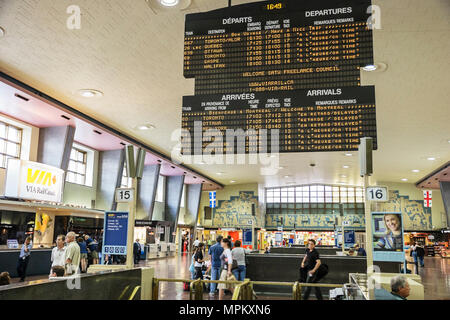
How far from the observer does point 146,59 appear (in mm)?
9680

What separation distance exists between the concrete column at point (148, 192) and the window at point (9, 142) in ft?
30.6

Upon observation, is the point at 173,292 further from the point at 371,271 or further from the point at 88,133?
the point at 88,133

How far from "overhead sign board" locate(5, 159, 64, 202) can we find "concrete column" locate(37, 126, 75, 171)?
0.54 m

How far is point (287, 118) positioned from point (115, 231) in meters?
4.04

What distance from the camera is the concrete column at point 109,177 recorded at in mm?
20516

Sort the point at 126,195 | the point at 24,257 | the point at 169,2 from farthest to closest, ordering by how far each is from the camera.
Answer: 1. the point at 24,257
2. the point at 126,195
3. the point at 169,2

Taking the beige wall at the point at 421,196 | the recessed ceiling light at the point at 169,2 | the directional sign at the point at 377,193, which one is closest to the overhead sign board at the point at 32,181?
the recessed ceiling light at the point at 169,2

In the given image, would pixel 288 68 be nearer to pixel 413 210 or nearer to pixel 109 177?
pixel 109 177

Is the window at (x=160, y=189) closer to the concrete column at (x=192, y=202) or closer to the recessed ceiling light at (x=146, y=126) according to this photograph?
the concrete column at (x=192, y=202)

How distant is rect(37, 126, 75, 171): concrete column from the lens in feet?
52.4

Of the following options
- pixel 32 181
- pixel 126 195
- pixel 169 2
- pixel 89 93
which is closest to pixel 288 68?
pixel 169 2

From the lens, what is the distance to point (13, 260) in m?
13.5
